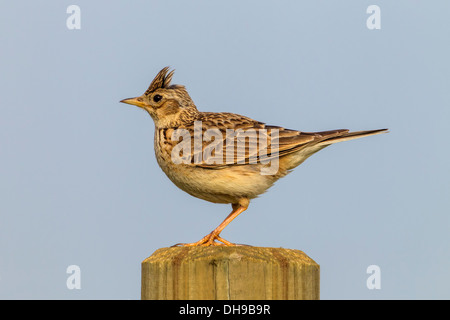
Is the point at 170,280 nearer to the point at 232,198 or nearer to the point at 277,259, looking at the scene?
the point at 277,259

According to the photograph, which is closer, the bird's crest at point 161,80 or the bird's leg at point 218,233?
the bird's leg at point 218,233

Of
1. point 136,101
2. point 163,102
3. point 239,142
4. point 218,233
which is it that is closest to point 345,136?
point 239,142

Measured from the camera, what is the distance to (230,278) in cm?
442

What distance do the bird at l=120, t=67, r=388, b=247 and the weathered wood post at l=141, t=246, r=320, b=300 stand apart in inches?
106

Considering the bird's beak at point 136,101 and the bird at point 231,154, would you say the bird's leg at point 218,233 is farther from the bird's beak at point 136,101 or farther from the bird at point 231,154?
the bird's beak at point 136,101

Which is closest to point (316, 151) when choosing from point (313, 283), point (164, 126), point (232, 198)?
point (232, 198)

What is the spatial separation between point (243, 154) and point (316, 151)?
104 centimetres

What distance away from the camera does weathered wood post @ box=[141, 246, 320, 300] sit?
4.41 m

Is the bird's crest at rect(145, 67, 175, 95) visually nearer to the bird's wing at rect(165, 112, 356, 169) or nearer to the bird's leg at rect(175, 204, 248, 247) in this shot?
the bird's wing at rect(165, 112, 356, 169)

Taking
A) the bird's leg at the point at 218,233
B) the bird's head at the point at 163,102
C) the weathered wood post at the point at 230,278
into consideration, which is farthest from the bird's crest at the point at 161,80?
the weathered wood post at the point at 230,278

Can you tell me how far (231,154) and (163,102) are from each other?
5.07 feet

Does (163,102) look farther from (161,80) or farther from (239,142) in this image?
(239,142)

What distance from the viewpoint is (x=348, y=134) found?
7.73 m

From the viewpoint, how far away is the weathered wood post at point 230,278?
4.41 meters
